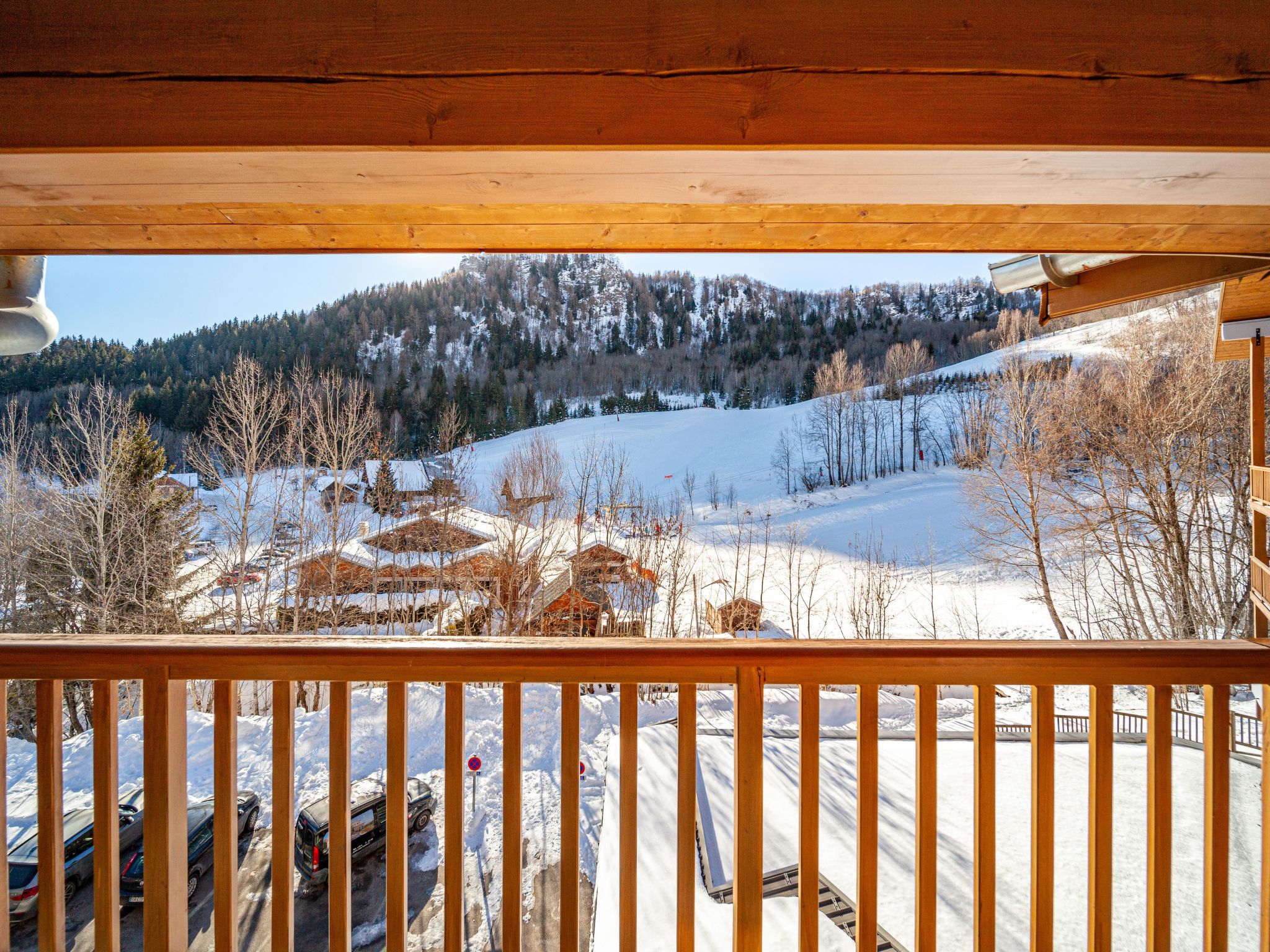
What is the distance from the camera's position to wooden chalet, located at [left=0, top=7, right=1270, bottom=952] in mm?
950

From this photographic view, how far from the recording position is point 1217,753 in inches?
47.0

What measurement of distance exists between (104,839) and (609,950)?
1.44 m

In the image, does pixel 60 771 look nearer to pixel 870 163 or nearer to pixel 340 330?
pixel 870 163

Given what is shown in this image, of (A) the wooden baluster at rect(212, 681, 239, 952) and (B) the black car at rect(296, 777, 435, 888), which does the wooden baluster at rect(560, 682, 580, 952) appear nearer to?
(A) the wooden baluster at rect(212, 681, 239, 952)

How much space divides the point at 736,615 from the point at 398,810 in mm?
10360

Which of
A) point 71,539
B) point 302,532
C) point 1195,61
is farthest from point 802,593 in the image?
point 71,539

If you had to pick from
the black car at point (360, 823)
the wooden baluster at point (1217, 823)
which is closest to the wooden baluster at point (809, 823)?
the wooden baluster at point (1217, 823)

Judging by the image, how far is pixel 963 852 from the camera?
1.88m

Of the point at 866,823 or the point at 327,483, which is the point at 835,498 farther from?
the point at 866,823

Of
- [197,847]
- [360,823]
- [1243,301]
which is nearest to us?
[1243,301]

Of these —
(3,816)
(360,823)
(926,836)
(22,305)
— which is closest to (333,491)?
(360,823)

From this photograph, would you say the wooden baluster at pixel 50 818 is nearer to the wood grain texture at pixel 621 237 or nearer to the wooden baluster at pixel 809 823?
the wood grain texture at pixel 621 237

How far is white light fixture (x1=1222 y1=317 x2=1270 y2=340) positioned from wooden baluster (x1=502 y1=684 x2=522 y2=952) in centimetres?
429

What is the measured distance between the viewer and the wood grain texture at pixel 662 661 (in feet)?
3.82
